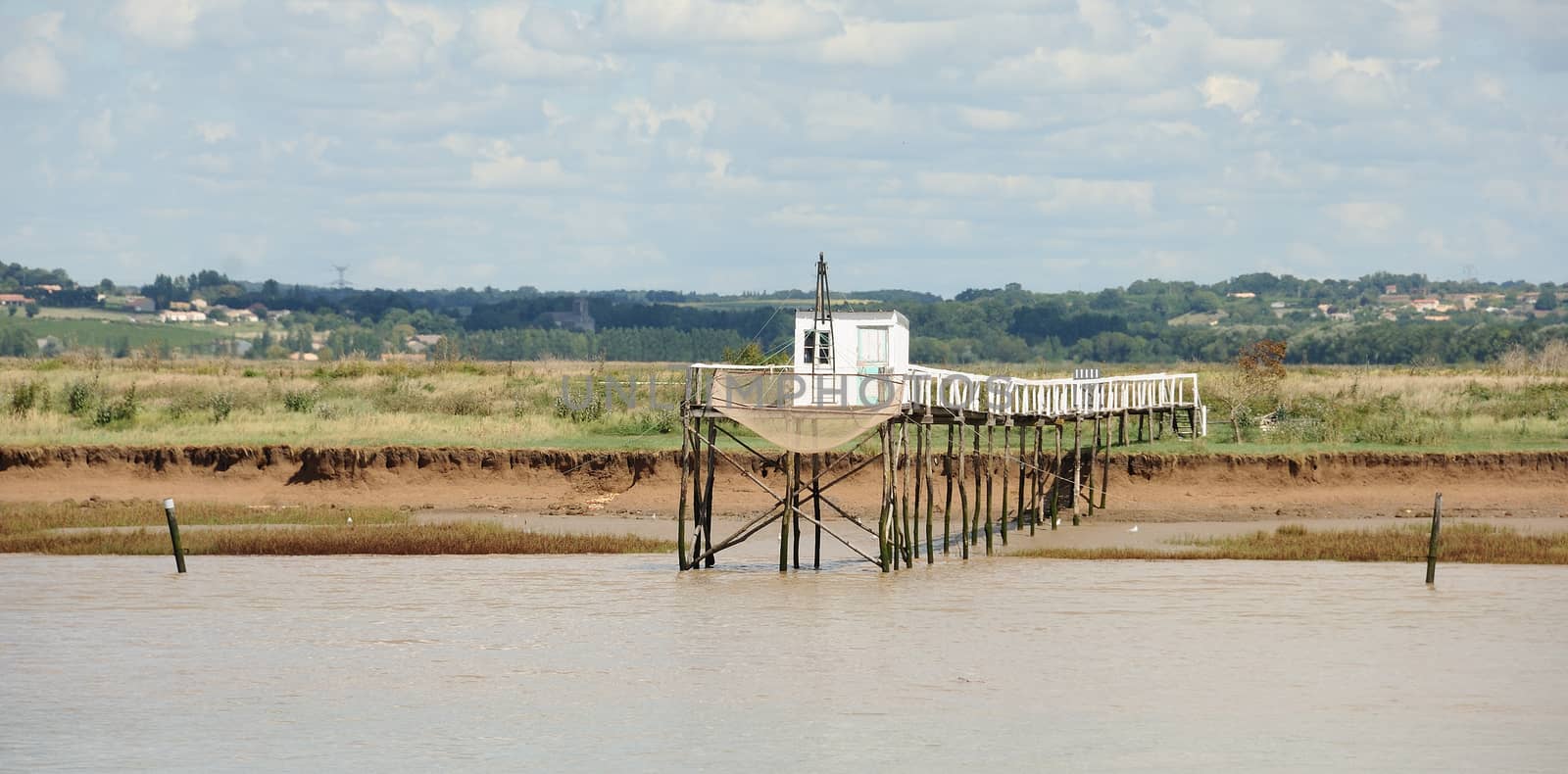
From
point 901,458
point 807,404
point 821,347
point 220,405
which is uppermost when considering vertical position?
point 821,347

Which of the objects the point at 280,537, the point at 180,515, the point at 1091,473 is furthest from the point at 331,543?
the point at 1091,473

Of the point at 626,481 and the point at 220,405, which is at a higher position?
the point at 220,405

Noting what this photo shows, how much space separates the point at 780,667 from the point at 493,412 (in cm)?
3400

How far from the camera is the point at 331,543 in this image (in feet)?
131

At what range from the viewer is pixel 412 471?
5041cm

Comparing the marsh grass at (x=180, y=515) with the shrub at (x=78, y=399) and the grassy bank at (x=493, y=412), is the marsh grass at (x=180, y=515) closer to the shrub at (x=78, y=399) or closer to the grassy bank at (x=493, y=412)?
the grassy bank at (x=493, y=412)

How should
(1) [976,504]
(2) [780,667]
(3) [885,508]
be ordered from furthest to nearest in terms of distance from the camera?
(1) [976,504] < (3) [885,508] < (2) [780,667]

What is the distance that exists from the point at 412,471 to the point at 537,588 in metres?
16.4

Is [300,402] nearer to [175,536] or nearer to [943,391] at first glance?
[175,536]

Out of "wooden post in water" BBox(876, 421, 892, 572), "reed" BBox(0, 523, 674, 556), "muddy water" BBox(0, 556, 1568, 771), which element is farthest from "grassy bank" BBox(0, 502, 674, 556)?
"wooden post in water" BBox(876, 421, 892, 572)

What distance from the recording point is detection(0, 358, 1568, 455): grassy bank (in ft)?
172

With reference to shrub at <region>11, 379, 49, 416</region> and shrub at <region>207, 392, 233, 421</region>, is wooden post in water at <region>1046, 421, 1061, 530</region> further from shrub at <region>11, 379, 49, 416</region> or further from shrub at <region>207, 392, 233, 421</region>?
shrub at <region>11, 379, 49, 416</region>

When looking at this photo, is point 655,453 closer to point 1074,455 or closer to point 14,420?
point 1074,455

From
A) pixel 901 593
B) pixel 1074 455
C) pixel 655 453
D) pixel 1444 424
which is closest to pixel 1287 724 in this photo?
pixel 901 593
